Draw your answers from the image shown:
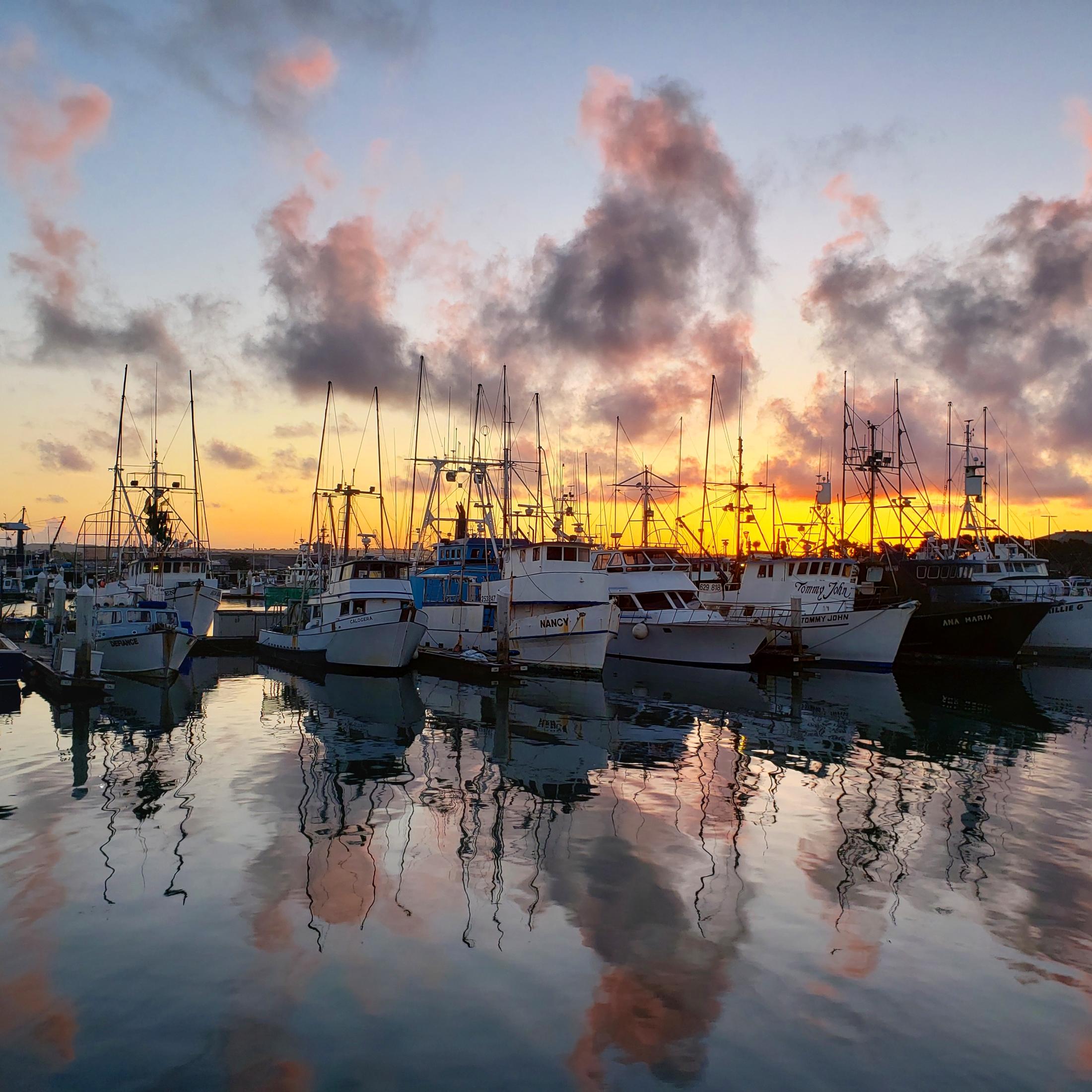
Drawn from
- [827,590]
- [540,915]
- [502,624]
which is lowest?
[540,915]

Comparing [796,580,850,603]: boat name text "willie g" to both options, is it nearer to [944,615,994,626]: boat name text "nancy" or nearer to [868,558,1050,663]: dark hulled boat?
[868,558,1050,663]: dark hulled boat

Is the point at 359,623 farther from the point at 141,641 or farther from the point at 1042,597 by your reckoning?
the point at 1042,597

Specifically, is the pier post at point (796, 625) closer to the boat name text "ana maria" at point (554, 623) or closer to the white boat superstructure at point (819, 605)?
the white boat superstructure at point (819, 605)

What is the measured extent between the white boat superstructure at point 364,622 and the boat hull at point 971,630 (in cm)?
2735

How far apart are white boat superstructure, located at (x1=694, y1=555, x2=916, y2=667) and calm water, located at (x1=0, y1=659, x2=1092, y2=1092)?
19.4 metres

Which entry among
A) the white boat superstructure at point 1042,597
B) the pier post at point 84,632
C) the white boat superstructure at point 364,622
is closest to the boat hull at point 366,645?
the white boat superstructure at point 364,622

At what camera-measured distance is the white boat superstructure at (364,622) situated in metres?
37.6

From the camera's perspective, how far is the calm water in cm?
788

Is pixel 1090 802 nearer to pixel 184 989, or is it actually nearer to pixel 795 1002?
pixel 795 1002

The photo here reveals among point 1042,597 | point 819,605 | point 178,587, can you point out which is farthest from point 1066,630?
point 178,587

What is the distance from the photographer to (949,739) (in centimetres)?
2434

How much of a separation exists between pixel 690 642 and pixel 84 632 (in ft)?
86.7

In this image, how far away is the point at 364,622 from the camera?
38.0 metres

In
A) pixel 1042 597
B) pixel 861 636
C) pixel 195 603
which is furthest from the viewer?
pixel 1042 597
